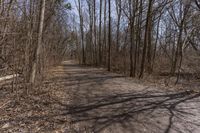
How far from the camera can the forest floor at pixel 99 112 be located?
7465mm

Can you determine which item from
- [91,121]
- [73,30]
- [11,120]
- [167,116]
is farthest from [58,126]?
[73,30]

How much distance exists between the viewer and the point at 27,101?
10180 mm

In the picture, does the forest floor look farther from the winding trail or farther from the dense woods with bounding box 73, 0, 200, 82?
the dense woods with bounding box 73, 0, 200, 82

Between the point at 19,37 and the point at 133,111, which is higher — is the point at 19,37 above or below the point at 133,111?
above

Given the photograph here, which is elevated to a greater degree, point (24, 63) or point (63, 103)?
point (24, 63)

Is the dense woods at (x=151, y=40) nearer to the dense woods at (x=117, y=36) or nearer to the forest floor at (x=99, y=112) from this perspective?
the dense woods at (x=117, y=36)

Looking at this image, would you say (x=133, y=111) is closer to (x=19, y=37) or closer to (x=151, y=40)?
(x=19, y=37)

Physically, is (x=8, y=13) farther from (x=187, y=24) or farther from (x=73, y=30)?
(x=73, y=30)

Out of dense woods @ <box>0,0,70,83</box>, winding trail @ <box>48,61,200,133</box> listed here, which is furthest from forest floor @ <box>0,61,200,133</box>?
dense woods @ <box>0,0,70,83</box>

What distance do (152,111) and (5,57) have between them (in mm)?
5135

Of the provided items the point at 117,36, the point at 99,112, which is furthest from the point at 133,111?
the point at 117,36

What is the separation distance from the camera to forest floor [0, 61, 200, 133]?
7.46 meters

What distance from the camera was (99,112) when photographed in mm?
8719

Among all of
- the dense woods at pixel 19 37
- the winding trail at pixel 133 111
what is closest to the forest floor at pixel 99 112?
the winding trail at pixel 133 111
